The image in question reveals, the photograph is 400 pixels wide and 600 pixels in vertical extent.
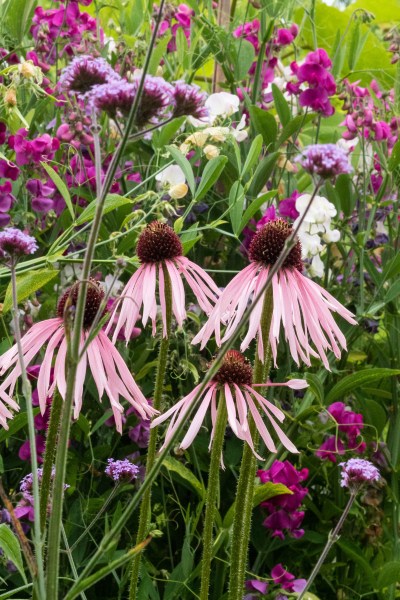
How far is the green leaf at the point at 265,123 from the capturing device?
5.23 ft

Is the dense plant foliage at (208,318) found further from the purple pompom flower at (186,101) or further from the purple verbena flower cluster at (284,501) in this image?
the purple pompom flower at (186,101)

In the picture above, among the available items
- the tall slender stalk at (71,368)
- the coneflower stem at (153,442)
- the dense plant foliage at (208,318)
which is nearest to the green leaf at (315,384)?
the dense plant foliage at (208,318)

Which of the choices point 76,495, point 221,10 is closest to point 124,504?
point 76,495

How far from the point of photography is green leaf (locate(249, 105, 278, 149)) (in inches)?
62.8

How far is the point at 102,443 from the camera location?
1578mm

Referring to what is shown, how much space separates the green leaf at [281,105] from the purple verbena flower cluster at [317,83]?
0.05 m

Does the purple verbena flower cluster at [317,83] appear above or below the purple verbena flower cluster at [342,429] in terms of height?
above

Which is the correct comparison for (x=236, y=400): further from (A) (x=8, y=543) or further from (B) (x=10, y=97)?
(B) (x=10, y=97)

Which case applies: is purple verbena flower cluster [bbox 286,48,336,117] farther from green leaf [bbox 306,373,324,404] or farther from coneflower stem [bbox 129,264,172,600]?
coneflower stem [bbox 129,264,172,600]

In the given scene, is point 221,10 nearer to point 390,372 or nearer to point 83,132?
point 83,132

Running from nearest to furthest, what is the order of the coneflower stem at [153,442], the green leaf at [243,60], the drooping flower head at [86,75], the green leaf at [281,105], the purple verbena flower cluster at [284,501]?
1. the drooping flower head at [86,75]
2. the coneflower stem at [153,442]
3. the purple verbena flower cluster at [284,501]
4. the green leaf at [281,105]
5. the green leaf at [243,60]

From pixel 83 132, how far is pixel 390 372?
60cm

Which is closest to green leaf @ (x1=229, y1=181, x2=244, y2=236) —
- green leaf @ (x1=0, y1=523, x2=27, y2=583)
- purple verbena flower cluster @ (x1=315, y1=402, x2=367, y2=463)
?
purple verbena flower cluster @ (x1=315, y1=402, x2=367, y2=463)

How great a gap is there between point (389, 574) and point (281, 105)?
748 mm
